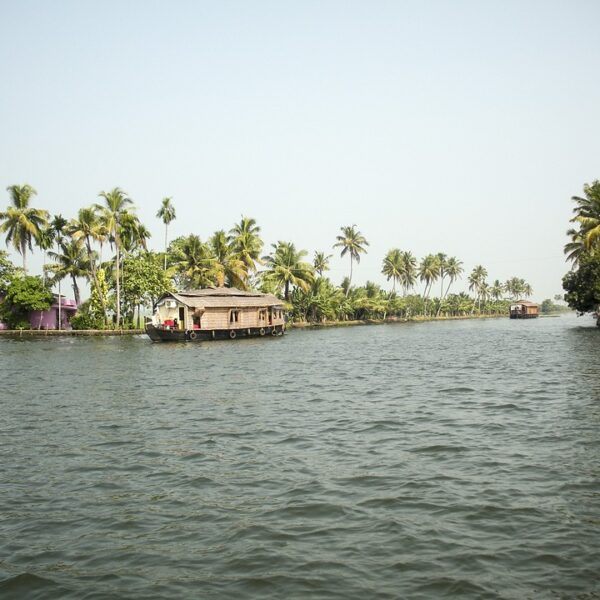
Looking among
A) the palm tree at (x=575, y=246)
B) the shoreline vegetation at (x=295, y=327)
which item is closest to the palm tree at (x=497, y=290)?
the shoreline vegetation at (x=295, y=327)

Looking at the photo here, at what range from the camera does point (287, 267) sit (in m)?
73.7

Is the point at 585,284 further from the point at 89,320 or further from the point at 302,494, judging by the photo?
the point at 302,494

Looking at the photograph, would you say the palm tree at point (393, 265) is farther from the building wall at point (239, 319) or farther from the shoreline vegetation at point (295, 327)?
the building wall at point (239, 319)

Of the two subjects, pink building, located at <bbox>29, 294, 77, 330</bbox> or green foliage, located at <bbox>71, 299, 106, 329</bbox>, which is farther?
pink building, located at <bbox>29, 294, 77, 330</bbox>

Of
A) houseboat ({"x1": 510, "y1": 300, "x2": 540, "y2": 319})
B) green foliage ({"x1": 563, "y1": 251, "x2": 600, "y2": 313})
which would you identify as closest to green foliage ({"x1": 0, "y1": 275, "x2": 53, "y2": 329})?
green foliage ({"x1": 563, "y1": 251, "x2": 600, "y2": 313})

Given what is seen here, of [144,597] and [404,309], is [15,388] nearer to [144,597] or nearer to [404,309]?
[144,597]

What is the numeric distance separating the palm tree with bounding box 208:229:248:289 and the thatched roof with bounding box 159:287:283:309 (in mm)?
8198

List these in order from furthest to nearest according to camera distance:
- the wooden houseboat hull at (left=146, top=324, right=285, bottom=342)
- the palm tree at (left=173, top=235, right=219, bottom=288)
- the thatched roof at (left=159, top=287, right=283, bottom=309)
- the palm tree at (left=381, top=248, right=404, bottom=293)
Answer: the palm tree at (left=381, top=248, right=404, bottom=293) → the palm tree at (left=173, top=235, right=219, bottom=288) → the thatched roof at (left=159, top=287, right=283, bottom=309) → the wooden houseboat hull at (left=146, top=324, right=285, bottom=342)

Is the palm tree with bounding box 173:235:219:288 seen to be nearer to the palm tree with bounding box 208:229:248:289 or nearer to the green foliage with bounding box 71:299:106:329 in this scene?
A: the palm tree with bounding box 208:229:248:289

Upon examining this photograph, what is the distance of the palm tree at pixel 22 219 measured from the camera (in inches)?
2180

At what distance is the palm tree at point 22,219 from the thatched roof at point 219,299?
54.8ft

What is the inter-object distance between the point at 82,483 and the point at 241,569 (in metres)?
4.22

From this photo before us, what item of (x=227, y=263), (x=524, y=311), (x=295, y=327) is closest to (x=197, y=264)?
(x=227, y=263)

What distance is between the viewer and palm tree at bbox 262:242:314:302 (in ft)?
240
